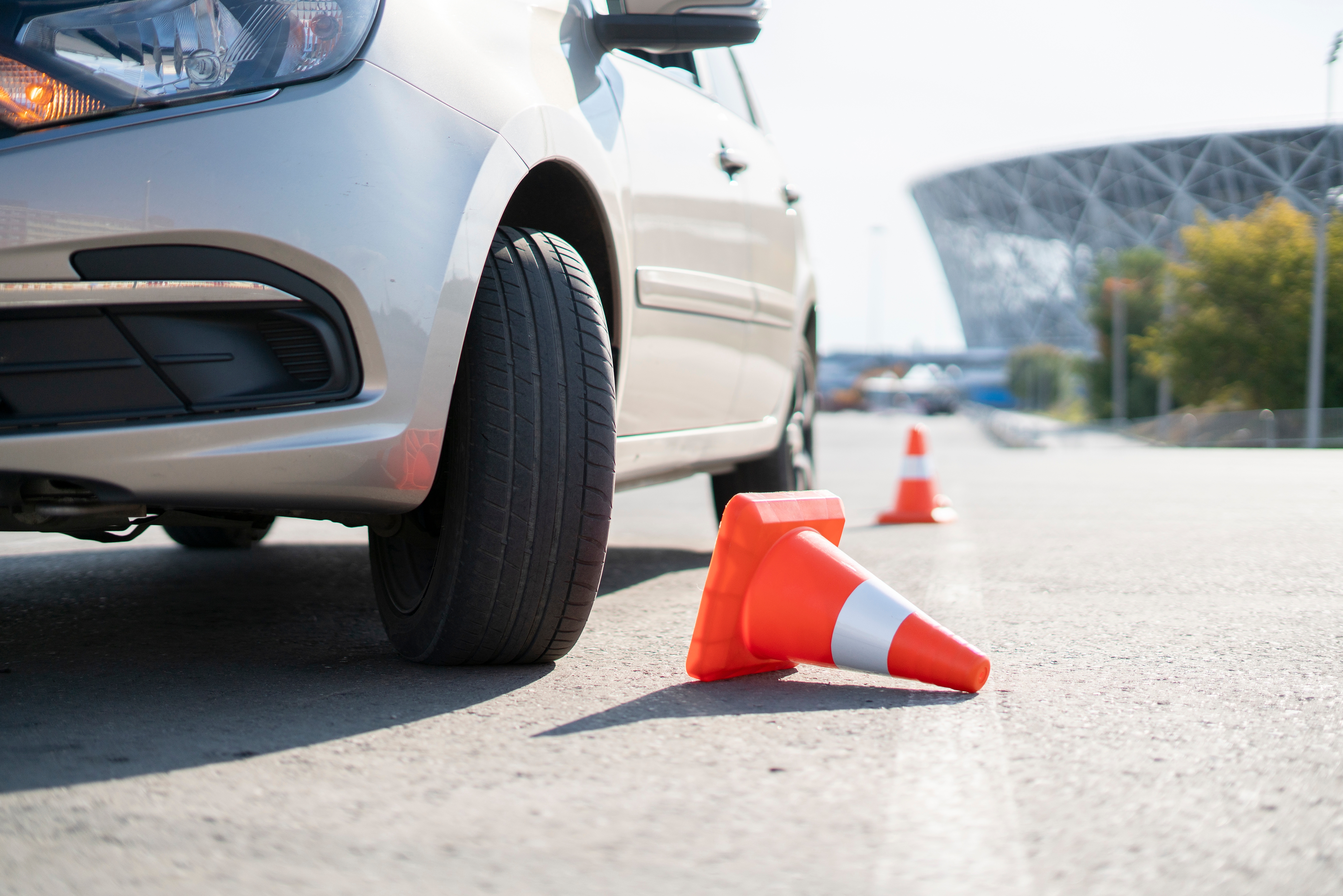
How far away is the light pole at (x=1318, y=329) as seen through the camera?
85.1 ft

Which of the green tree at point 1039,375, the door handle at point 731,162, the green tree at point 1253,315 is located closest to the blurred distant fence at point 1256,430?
the green tree at point 1253,315

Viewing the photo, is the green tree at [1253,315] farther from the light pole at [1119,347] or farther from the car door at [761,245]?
the car door at [761,245]

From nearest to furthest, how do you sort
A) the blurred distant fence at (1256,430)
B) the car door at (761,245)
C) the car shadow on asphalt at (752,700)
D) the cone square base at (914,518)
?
the car shadow on asphalt at (752,700) < the car door at (761,245) < the cone square base at (914,518) < the blurred distant fence at (1256,430)

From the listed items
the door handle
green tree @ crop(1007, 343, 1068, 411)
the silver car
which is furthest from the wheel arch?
green tree @ crop(1007, 343, 1068, 411)

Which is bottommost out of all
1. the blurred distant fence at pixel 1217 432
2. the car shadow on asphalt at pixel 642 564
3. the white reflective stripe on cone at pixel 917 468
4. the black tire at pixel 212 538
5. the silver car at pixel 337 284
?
the blurred distant fence at pixel 1217 432

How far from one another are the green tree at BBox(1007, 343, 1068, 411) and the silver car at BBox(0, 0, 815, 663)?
83.2 m

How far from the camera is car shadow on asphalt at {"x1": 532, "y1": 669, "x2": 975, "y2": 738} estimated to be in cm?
232

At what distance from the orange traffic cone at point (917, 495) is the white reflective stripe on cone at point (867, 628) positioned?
4.50 metres

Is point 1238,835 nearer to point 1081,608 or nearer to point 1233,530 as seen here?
→ point 1081,608

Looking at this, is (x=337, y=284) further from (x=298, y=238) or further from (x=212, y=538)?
(x=212, y=538)

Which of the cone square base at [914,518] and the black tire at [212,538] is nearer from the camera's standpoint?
the black tire at [212,538]

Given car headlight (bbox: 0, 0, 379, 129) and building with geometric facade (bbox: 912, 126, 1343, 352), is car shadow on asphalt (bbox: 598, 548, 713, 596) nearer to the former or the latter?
car headlight (bbox: 0, 0, 379, 129)

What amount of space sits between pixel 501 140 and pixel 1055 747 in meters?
1.49

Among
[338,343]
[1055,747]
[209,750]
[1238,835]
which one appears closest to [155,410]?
[338,343]
